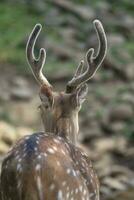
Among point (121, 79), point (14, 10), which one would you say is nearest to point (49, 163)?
point (121, 79)

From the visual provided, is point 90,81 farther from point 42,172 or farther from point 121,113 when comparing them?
point 42,172

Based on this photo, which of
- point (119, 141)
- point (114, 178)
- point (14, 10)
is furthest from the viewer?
point (14, 10)

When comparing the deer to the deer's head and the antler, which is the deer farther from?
the antler

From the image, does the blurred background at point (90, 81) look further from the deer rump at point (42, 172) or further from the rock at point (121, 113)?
the deer rump at point (42, 172)

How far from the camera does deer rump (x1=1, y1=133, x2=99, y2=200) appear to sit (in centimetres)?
860

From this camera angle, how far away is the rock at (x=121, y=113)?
17.6 metres

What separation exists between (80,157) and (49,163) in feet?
2.02

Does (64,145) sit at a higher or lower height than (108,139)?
lower

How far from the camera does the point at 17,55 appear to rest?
1972cm

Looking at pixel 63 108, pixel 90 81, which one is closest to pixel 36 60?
pixel 63 108

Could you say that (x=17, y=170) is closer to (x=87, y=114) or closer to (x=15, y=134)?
(x=15, y=134)

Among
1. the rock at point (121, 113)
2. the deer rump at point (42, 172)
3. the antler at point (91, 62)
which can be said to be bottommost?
the deer rump at point (42, 172)

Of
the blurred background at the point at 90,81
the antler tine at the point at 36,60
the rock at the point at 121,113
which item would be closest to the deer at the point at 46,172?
the antler tine at the point at 36,60

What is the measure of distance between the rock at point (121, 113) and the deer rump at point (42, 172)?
28.0 ft
